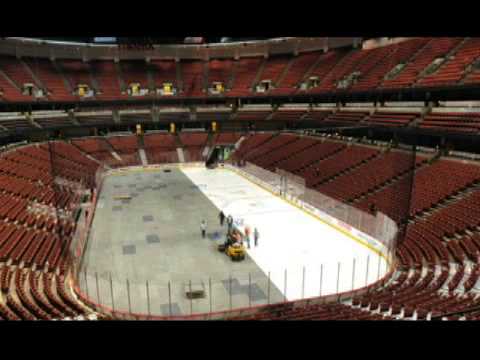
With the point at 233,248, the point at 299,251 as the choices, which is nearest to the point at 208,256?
the point at 233,248

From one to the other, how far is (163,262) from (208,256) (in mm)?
2463

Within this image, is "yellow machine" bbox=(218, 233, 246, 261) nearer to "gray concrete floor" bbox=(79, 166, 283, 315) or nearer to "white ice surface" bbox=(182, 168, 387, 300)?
"gray concrete floor" bbox=(79, 166, 283, 315)

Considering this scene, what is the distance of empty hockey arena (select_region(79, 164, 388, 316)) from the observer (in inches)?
632

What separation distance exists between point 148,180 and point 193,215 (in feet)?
49.1

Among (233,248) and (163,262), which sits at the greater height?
(233,248)

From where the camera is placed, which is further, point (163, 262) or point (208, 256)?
point (208, 256)

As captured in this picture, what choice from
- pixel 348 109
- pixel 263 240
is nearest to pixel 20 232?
pixel 263 240

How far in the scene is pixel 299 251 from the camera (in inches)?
830

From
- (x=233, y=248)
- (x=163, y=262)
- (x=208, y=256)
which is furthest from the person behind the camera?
(x=208, y=256)

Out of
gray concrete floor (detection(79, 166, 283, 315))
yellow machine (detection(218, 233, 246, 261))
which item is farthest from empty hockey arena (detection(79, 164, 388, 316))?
yellow machine (detection(218, 233, 246, 261))

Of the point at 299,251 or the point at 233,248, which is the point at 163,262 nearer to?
the point at 233,248

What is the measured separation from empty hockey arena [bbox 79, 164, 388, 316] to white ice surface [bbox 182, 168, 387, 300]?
5cm
